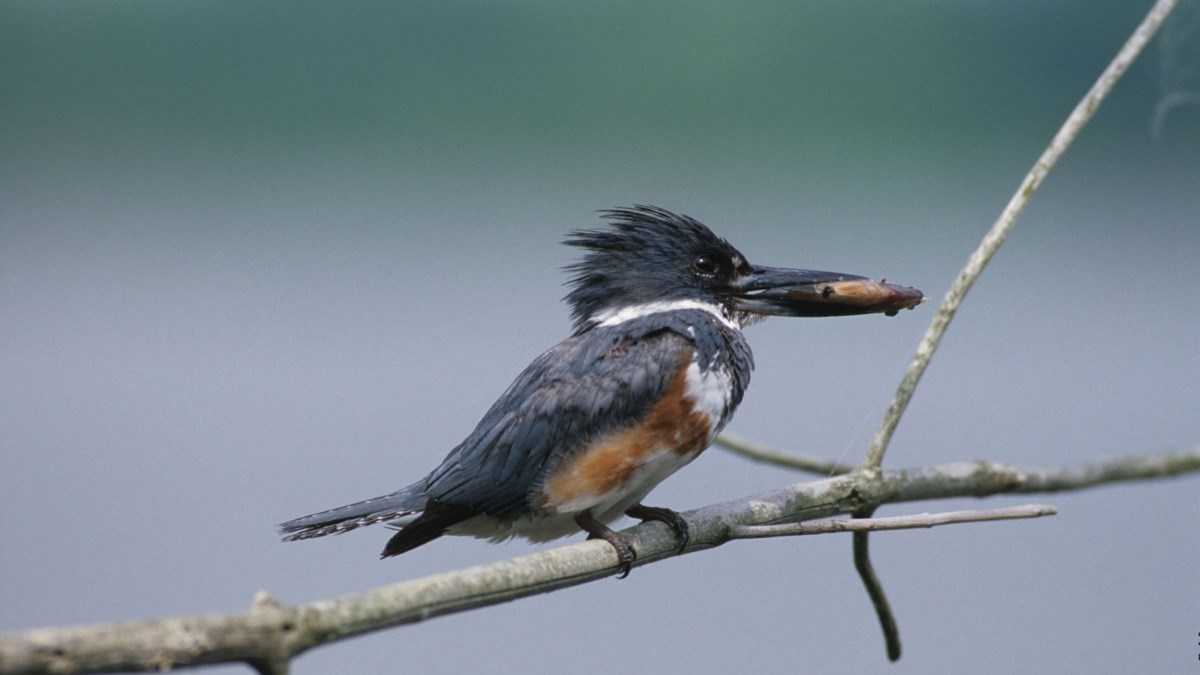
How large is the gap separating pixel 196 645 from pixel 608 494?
0.80 meters

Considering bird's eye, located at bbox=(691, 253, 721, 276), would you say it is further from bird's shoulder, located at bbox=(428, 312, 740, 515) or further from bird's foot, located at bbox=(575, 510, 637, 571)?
bird's foot, located at bbox=(575, 510, 637, 571)

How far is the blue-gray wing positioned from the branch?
0.56 ft

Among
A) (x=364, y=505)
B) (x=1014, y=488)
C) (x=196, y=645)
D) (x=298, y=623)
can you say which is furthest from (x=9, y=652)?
(x=1014, y=488)

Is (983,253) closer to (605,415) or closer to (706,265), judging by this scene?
(706,265)

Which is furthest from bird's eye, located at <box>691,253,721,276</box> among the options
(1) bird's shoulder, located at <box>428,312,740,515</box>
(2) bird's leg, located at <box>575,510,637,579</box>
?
(2) bird's leg, located at <box>575,510,637,579</box>

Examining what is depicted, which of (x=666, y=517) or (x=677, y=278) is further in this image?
(x=677, y=278)

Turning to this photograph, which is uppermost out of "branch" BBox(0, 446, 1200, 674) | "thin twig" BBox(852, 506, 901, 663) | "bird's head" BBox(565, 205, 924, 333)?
"bird's head" BBox(565, 205, 924, 333)

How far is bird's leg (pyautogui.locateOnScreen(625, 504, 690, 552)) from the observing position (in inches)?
61.9

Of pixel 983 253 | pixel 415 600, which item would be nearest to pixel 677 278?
pixel 983 253

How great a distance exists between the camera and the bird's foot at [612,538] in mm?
1487

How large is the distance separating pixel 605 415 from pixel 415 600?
0.61m

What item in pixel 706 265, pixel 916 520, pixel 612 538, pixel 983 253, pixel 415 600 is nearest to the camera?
pixel 415 600

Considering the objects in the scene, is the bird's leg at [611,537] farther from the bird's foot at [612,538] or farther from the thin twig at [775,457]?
the thin twig at [775,457]

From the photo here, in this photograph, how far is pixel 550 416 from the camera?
1.63 m
